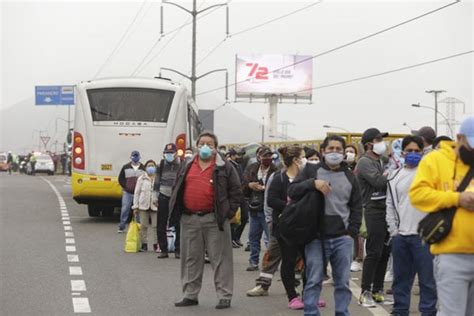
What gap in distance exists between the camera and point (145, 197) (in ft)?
51.5

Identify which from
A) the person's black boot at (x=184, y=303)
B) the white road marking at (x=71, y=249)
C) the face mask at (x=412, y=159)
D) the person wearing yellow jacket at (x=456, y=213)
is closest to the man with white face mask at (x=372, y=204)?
the face mask at (x=412, y=159)

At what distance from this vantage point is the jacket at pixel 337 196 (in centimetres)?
789

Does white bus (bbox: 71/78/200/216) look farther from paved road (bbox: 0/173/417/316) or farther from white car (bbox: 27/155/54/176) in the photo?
white car (bbox: 27/155/54/176)

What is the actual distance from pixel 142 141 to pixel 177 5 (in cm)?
2352

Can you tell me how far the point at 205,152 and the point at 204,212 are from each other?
0.64m

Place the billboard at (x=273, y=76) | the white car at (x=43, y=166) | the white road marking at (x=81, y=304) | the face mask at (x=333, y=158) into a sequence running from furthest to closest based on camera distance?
the billboard at (x=273, y=76), the white car at (x=43, y=166), the white road marking at (x=81, y=304), the face mask at (x=333, y=158)

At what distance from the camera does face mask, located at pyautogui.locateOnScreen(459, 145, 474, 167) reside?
562 cm

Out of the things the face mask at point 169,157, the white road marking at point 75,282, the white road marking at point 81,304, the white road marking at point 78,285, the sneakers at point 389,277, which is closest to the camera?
the white road marking at point 81,304

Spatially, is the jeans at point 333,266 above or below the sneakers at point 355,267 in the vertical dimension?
above

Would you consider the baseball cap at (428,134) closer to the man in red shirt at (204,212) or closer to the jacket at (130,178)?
the man in red shirt at (204,212)

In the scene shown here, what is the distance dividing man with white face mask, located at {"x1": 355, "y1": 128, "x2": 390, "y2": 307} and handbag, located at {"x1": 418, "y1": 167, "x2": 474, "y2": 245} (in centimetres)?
383

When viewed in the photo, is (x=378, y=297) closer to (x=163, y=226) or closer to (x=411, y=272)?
(x=411, y=272)

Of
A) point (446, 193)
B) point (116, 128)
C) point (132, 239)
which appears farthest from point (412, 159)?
point (116, 128)

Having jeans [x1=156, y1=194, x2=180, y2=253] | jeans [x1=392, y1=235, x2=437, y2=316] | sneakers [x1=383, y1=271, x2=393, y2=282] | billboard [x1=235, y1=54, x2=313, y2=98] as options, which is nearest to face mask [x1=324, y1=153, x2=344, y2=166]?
jeans [x1=392, y1=235, x2=437, y2=316]
